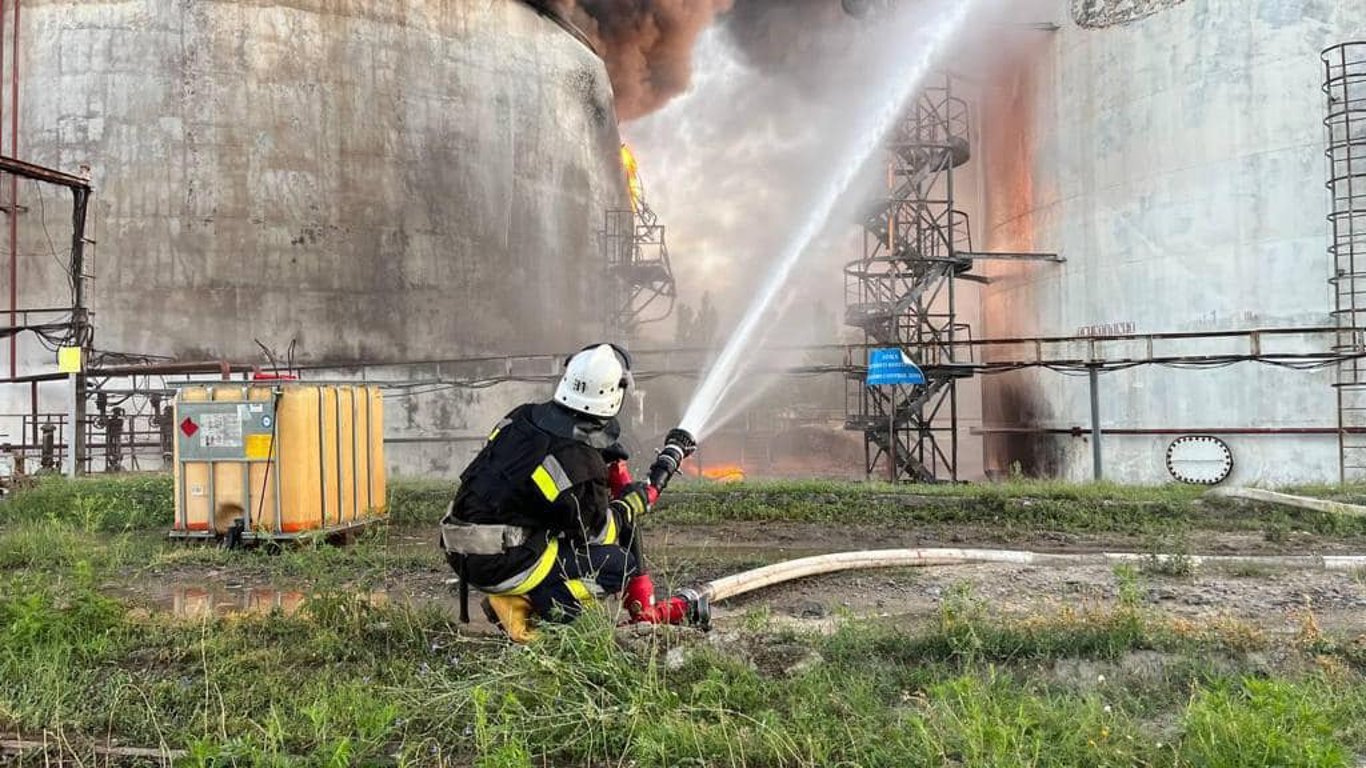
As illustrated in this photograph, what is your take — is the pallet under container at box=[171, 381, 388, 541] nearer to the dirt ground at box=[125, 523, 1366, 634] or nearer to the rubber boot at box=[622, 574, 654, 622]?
the dirt ground at box=[125, 523, 1366, 634]

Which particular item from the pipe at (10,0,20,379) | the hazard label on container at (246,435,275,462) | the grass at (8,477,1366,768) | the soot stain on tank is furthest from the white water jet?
the pipe at (10,0,20,379)

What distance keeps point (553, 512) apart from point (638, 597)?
68 cm

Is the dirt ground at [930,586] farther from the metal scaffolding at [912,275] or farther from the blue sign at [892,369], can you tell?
the metal scaffolding at [912,275]

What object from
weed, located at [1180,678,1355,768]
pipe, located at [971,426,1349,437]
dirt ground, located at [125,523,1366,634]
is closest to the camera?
weed, located at [1180,678,1355,768]

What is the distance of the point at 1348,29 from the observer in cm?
1257

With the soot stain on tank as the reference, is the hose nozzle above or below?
below

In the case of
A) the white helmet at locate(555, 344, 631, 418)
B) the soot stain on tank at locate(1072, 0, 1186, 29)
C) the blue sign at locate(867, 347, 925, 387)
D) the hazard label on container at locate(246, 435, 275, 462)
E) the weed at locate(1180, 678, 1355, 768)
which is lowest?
the weed at locate(1180, 678, 1355, 768)

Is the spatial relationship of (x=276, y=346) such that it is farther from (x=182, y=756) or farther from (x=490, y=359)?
(x=182, y=756)

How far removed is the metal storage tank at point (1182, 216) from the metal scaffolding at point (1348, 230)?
0.21 metres

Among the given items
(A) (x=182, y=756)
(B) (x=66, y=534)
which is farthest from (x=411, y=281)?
(A) (x=182, y=756)

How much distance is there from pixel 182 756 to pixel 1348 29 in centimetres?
1704

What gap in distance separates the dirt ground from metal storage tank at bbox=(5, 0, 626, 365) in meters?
11.8

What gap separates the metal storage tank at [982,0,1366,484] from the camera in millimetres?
12805

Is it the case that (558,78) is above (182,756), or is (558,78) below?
above
